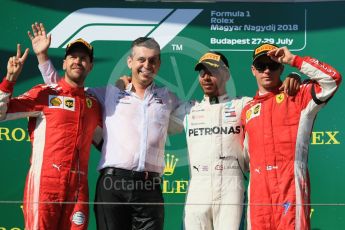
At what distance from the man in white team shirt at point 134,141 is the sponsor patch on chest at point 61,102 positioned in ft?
0.55

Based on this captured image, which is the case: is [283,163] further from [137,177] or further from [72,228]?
[72,228]

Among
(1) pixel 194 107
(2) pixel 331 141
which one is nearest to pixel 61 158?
(1) pixel 194 107

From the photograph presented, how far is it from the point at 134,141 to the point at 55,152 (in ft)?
1.12

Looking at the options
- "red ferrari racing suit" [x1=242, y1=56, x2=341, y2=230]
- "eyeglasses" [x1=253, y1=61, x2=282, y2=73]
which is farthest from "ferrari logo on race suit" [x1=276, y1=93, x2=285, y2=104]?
"eyeglasses" [x1=253, y1=61, x2=282, y2=73]

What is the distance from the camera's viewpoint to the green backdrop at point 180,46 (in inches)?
159

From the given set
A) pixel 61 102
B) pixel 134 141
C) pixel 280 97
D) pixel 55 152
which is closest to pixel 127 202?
pixel 134 141

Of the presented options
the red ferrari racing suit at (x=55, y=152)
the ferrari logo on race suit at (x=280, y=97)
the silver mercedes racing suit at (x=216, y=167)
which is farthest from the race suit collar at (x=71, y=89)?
the ferrari logo on race suit at (x=280, y=97)

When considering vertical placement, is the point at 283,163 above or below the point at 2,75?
below

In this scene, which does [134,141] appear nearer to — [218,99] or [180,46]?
[218,99]

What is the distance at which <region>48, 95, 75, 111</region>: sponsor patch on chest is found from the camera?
331 cm

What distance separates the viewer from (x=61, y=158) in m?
3.25

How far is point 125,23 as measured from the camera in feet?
13.6

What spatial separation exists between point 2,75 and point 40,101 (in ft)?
2.63

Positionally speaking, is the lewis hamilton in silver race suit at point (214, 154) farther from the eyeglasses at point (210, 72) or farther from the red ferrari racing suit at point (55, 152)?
the red ferrari racing suit at point (55, 152)
